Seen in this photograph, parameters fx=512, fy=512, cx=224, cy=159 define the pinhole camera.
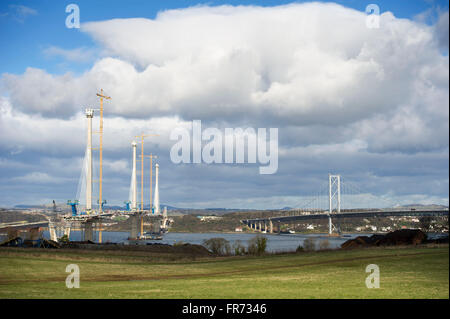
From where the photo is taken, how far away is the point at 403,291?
24391 mm

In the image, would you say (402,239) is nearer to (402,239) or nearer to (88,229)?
(402,239)

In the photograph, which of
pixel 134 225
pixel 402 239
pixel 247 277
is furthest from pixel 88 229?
pixel 247 277

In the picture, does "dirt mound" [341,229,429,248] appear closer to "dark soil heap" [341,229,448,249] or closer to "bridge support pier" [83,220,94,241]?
"dark soil heap" [341,229,448,249]

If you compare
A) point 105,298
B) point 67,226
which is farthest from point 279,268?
point 67,226

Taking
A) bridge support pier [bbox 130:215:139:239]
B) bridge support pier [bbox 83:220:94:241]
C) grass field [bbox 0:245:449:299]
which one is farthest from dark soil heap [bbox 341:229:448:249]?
bridge support pier [bbox 130:215:139:239]

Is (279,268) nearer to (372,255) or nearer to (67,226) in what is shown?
(372,255)

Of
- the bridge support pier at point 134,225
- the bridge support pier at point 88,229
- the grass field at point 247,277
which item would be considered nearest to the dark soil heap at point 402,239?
the grass field at point 247,277

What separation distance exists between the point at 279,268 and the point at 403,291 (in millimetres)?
14492

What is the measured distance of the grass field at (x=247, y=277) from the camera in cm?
2417

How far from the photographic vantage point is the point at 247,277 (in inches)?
1278

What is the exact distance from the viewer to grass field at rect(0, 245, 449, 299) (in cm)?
2417

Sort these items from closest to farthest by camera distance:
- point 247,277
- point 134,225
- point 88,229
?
1. point 247,277
2. point 88,229
3. point 134,225

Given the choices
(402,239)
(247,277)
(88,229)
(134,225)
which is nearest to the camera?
(247,277)
